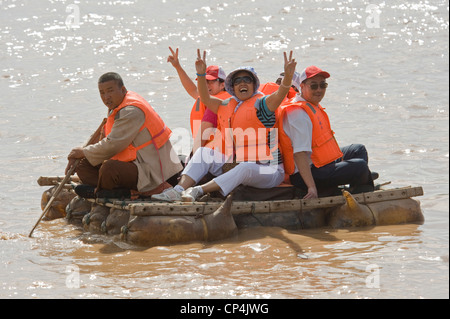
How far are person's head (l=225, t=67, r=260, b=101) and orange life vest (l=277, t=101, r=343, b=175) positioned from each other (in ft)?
1.11

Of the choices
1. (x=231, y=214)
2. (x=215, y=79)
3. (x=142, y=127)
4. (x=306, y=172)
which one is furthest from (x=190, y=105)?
(x=231, y=214)

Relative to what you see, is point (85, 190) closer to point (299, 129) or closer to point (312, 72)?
point (299, 129)

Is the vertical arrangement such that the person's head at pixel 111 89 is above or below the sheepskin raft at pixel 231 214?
above

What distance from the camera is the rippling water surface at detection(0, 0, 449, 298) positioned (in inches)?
261

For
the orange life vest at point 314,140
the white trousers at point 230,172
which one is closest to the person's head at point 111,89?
the white trousers at point 230,172

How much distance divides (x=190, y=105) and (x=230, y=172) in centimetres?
811

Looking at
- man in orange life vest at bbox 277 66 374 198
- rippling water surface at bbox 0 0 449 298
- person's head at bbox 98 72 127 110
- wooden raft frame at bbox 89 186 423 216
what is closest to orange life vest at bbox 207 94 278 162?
man in orange life vest at bbox 277 66 374 198

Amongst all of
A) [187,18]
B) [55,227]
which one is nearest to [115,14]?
[187,18]

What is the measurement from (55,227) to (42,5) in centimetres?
1669

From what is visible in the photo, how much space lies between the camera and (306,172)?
25.4 feet

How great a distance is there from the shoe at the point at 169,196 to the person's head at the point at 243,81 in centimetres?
107

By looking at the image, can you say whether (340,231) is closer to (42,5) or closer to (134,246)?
(134,246)

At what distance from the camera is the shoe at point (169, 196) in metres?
7.58

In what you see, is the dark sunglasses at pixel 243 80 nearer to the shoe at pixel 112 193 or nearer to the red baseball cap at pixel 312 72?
the red baseball cap at pixel 312 72
